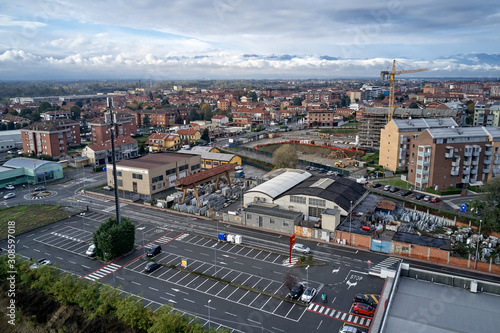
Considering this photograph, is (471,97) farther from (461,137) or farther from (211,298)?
(211,298)

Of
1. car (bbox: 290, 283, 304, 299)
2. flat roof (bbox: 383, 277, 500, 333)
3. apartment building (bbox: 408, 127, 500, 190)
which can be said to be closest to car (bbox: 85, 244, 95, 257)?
car (bbox: 290, 283, 304, 299)

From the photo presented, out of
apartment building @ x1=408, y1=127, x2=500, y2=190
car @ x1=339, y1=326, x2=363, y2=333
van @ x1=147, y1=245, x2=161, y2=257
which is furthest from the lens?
apartment building @ x1=408, y1=127, x2=500, y2=190

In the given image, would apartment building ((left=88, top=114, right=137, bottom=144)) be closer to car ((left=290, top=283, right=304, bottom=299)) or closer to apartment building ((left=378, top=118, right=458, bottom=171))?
apartment building ((left=378, top=118, right=458, bottom=171))

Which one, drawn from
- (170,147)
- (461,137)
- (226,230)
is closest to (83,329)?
(226,230)

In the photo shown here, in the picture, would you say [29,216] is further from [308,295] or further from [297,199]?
[308,295]

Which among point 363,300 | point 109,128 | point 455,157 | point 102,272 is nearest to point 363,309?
point 363,300

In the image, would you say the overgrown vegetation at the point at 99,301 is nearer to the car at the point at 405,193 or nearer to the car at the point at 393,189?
the car at the point at 405,193
